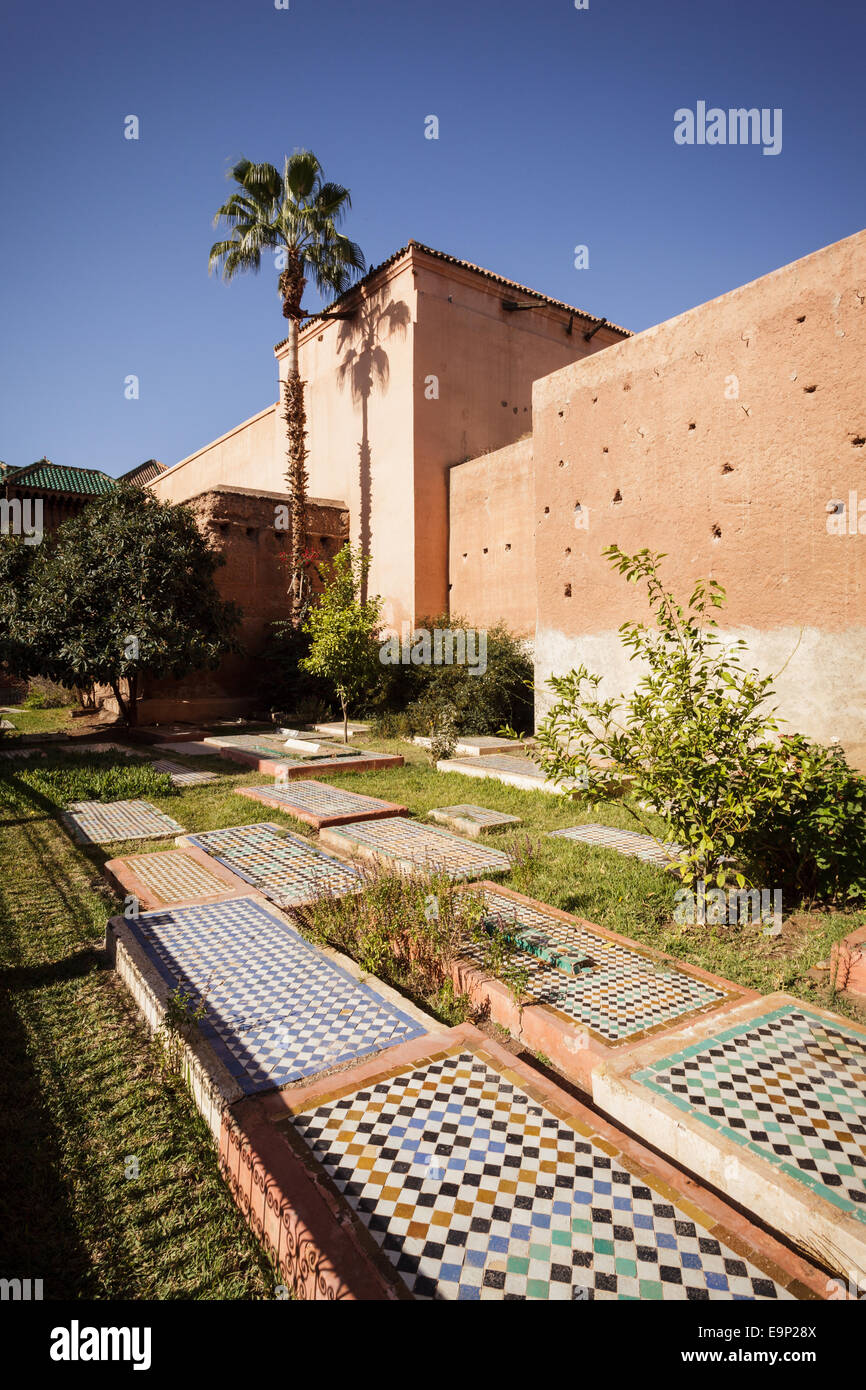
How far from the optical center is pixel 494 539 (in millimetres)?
13203

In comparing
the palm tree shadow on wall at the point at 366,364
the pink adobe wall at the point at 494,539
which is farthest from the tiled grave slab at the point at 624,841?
the palm tree shadow on wall at the point at 366,364

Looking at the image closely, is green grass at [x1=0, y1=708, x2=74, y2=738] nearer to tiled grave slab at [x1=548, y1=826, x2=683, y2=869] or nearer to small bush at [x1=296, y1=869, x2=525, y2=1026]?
tiled grave slab at [x1=548, y1=826, x2=683, y2=869]

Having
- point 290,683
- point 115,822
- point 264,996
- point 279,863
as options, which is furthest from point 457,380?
point 264,996

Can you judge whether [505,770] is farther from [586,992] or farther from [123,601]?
[123,601]

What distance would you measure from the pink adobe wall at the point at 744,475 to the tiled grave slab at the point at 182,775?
4.34 meters

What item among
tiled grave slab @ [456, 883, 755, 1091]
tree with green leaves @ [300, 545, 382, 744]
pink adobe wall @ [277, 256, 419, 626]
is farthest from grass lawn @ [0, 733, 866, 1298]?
pink adobe wall @ [277, 256, 419, 626]

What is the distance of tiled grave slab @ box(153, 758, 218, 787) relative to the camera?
7895 mm

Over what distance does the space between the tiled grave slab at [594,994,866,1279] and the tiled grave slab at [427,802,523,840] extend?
3146mm

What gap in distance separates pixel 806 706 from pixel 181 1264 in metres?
6.02

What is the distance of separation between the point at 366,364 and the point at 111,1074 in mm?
15024

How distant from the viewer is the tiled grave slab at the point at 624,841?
513 centimetres
